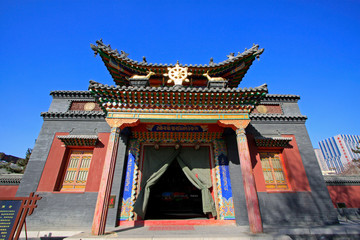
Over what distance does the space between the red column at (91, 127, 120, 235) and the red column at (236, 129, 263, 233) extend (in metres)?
4.64

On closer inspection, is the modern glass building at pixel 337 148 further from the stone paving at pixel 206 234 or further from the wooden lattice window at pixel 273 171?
the stone paving at pixel 206 234

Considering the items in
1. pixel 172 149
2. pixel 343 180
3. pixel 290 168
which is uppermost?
pixel 172 149

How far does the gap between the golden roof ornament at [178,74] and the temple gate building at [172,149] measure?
5 centimetres

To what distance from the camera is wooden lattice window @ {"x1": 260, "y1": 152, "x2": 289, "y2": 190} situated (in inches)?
337

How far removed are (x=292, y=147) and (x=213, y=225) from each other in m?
5.72

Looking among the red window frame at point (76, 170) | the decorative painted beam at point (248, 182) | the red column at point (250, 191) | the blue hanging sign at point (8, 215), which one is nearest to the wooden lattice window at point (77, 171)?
the red window frame at point (76, 170)

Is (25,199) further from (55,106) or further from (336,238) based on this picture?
(336,238)

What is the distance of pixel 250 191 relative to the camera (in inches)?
230

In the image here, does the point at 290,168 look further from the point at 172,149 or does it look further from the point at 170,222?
the point at 170,222

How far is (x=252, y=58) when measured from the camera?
875 centimetres

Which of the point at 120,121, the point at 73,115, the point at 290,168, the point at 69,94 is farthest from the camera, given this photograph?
the point at 69,94

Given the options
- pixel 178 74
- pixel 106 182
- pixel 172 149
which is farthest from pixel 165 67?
pixel 106 182

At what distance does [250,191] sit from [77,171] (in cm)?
785

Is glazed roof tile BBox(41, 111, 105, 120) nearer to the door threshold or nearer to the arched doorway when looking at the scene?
the arched doorway
